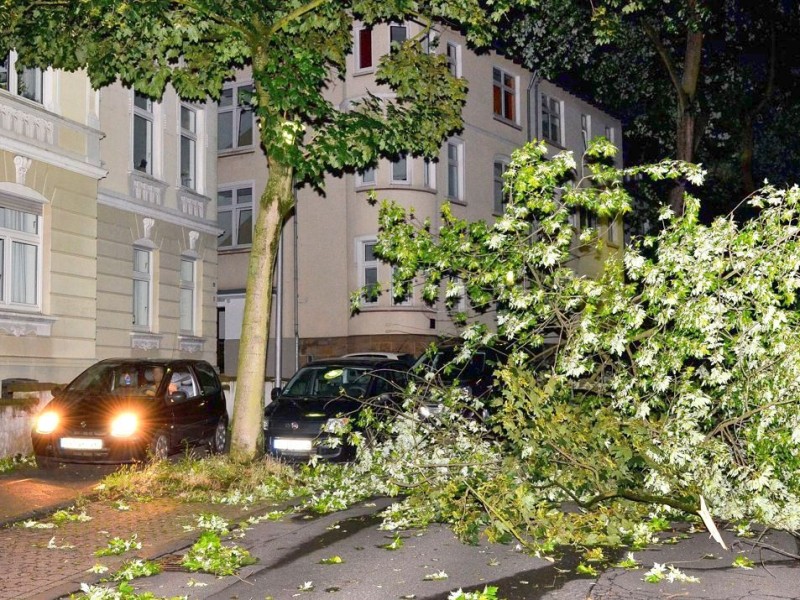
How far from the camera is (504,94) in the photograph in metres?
34.2

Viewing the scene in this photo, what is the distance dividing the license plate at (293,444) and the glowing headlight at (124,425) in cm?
202

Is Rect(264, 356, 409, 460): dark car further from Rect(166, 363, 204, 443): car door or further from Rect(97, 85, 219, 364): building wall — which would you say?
Rect(97, 85, 219, 364): building wall

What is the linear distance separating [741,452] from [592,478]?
1.53m

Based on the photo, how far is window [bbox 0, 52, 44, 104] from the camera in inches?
710

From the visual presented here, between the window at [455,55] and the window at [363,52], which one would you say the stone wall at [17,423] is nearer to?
the window at [363,52]

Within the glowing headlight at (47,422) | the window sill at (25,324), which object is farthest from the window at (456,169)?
the glowing headlight at (47,422)

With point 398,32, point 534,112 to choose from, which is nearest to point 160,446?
point 398,32

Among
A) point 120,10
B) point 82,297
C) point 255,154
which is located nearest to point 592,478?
point 120,10

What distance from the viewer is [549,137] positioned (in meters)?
37.0

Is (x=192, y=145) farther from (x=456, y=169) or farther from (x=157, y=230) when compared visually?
(x=456, y=169)

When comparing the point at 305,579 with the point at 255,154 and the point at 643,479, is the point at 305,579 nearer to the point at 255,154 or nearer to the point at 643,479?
the point at 643,479

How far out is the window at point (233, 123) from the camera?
1257 inches

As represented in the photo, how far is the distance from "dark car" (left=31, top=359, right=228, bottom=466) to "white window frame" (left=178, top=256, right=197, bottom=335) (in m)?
8.06

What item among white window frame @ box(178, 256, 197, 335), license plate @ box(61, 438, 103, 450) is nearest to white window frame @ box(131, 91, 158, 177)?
white window frame @ box(178, 256, 197, 335)
